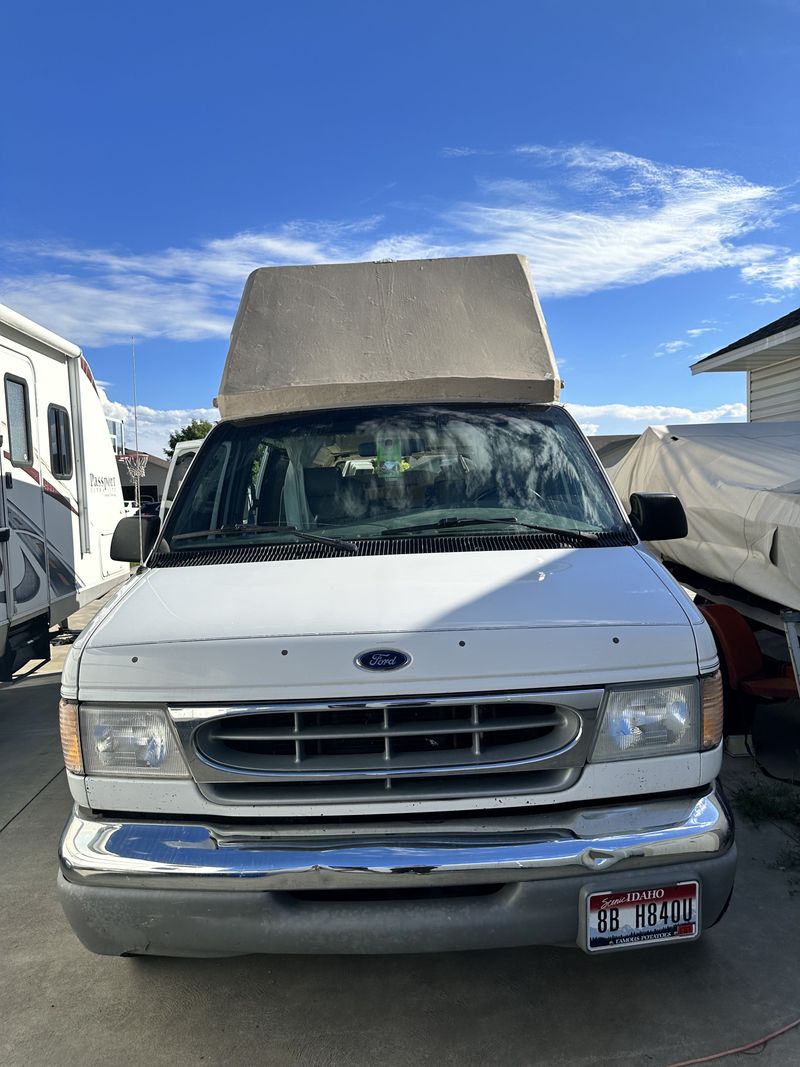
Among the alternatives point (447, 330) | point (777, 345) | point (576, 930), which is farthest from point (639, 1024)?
point (777, 345)

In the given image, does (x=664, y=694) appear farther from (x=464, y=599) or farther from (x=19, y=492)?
(x=19, y=492)

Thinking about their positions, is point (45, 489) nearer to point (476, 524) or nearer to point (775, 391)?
point (476, 524)

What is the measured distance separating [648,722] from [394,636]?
810mm

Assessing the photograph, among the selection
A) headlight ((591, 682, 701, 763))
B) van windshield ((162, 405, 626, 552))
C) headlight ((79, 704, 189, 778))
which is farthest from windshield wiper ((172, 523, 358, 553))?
headlight ((591, 682, 701, 763))

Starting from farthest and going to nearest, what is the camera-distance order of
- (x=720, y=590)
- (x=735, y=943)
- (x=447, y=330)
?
(x=720, y=590) < (x=447, y=330) < (x=735, y=943)

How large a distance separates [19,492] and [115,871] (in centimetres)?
463

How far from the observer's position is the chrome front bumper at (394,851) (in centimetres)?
250

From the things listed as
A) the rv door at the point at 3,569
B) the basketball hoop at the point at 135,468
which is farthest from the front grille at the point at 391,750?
the basketball hoop at the point at 135,468

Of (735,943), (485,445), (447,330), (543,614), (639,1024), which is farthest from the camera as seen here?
(447,330)

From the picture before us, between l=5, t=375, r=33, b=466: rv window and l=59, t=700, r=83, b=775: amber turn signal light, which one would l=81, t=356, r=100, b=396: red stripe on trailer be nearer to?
l=5, t=375, r=33, b=466: rv window

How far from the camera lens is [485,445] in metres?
3.94

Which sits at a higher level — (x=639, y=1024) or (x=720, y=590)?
(x=720, y=590)

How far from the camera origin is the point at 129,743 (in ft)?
8.68

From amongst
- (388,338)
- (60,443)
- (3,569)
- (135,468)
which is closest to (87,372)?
(60,443)
